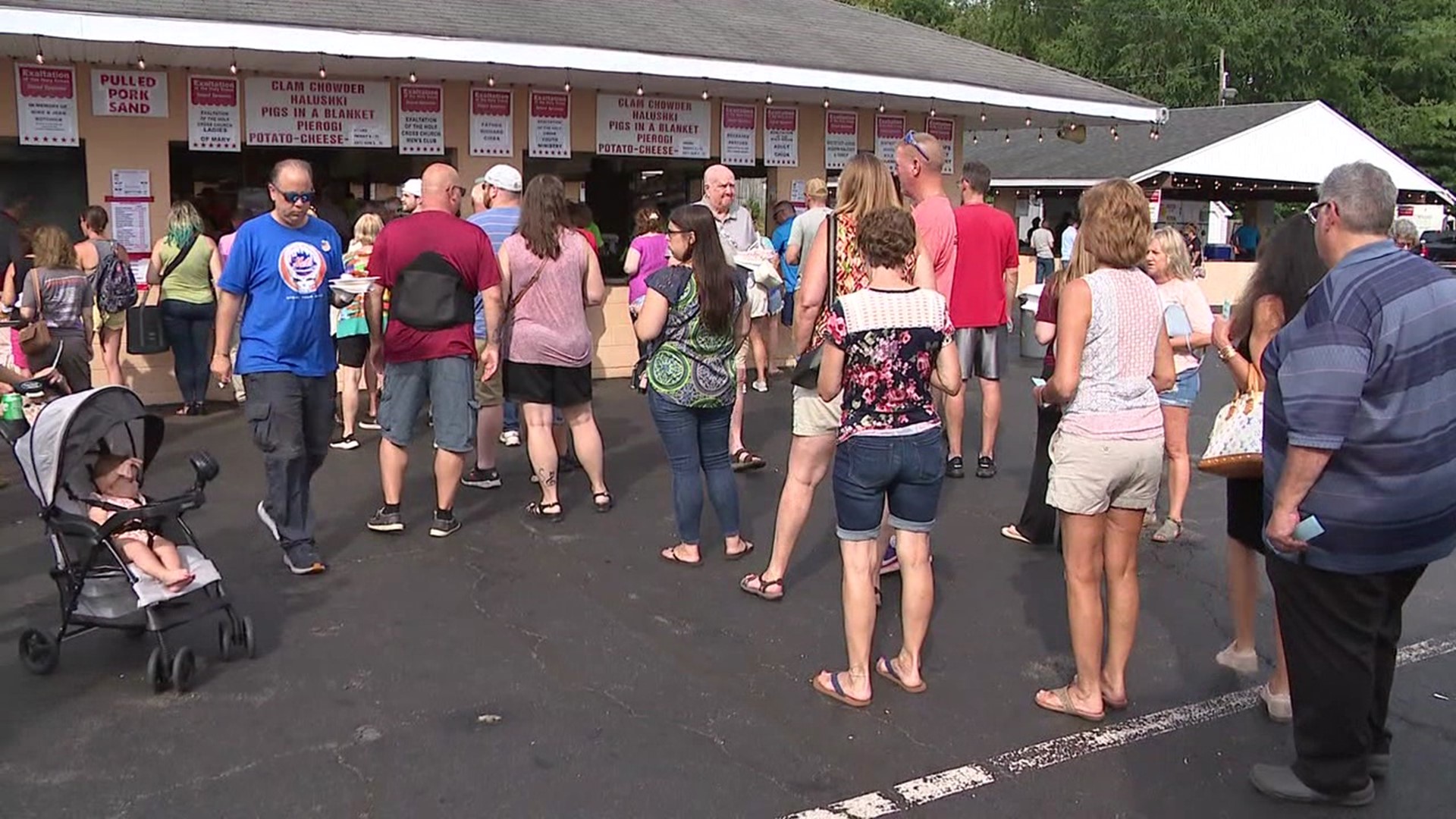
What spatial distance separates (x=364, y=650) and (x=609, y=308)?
7393 mm

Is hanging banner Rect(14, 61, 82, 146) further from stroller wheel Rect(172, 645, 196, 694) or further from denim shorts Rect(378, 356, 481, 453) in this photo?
stroller wheel Rect(172, 645, 196, 694)

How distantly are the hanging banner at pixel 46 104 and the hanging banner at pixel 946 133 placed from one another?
27.6 feet

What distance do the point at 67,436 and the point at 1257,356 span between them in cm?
437

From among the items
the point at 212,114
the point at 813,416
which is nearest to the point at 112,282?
the point at 212,114

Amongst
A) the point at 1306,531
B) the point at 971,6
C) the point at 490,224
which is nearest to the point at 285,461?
the point at 490,224

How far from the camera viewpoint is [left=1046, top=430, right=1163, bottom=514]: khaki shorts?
13.5ft

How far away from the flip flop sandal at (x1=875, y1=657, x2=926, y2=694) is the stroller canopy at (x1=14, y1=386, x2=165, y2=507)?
9.98 feet

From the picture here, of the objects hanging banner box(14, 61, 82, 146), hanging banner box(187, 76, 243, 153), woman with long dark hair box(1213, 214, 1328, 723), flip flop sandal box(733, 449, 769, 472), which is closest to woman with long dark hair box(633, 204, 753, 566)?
flip flop sandal box(733, 449, 769, 472)

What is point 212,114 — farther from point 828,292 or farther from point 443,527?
point 828,292

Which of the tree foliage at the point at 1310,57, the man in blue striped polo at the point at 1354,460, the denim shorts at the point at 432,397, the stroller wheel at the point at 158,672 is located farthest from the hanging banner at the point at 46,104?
the tree foliage at the point at 1310,57

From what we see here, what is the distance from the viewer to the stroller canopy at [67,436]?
4.49 m

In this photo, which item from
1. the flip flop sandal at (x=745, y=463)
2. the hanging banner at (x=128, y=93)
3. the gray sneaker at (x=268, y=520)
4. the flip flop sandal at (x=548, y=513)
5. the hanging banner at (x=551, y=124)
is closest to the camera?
the gray sneaker at (x=268, y=520)

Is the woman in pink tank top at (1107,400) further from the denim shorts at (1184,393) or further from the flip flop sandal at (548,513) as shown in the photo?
the flip flop sandal at (548,513)

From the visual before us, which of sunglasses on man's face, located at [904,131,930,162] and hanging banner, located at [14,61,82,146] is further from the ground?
hanging banner, located at [14,61,82,146]
